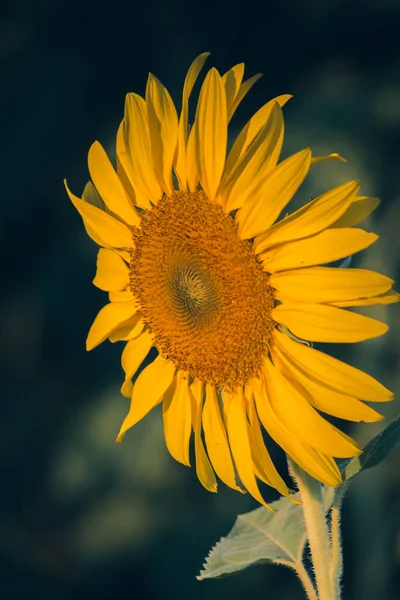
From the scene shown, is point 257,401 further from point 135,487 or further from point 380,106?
point 380,106

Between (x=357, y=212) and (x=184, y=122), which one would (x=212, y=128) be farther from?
(x=357, y=212)

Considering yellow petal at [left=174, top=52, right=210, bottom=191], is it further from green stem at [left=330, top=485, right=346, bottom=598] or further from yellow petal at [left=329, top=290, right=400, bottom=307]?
green stem at [left=330, top=485, right=346, bottom=598]

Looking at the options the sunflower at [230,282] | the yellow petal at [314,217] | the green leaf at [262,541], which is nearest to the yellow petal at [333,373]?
the sunflower at [230,282]

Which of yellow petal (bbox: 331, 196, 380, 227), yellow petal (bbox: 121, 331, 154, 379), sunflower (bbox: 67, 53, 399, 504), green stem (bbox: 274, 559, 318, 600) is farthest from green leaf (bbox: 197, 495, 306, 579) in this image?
yellow petal (bbox: 331, 196, 380, 227)

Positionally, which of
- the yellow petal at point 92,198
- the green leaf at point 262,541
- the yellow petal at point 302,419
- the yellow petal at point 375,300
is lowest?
the green leaf at point 262,541

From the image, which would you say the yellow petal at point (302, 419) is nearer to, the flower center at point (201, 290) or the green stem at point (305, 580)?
the flower center at point (201, 290)

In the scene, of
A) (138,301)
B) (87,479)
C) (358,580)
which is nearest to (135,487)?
(87,479)
